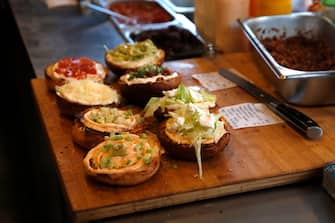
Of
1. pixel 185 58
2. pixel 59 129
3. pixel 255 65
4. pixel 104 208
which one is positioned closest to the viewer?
pixel 104 208

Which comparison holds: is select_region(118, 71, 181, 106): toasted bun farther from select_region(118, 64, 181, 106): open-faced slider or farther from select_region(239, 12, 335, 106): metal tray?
select_region(239, 12, 335, 106): metal tray

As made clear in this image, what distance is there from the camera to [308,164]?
1064mm

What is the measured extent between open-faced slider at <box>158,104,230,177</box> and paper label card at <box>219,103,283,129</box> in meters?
0.14

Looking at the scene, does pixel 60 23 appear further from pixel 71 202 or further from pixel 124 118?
Answer: pixel 71 202

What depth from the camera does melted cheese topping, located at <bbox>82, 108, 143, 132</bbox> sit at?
1.12 meters

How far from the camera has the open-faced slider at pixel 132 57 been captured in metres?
1.40

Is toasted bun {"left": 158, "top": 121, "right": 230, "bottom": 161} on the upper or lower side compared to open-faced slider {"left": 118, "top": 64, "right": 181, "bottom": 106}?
lower

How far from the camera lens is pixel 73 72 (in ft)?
4.51

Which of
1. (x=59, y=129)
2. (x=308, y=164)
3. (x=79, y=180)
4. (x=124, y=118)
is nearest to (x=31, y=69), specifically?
(x=59, y=129)

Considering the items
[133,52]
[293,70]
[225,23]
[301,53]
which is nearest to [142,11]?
[225,23]

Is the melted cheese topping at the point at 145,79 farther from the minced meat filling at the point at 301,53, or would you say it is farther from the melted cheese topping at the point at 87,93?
the minced meat filling at the point at 301,53

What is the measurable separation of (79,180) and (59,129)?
218 mm

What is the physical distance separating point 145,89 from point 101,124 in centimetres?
16

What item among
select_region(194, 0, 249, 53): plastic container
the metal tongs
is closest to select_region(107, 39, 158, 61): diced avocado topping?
select_region(194, 0, 249, 53): plastic container
